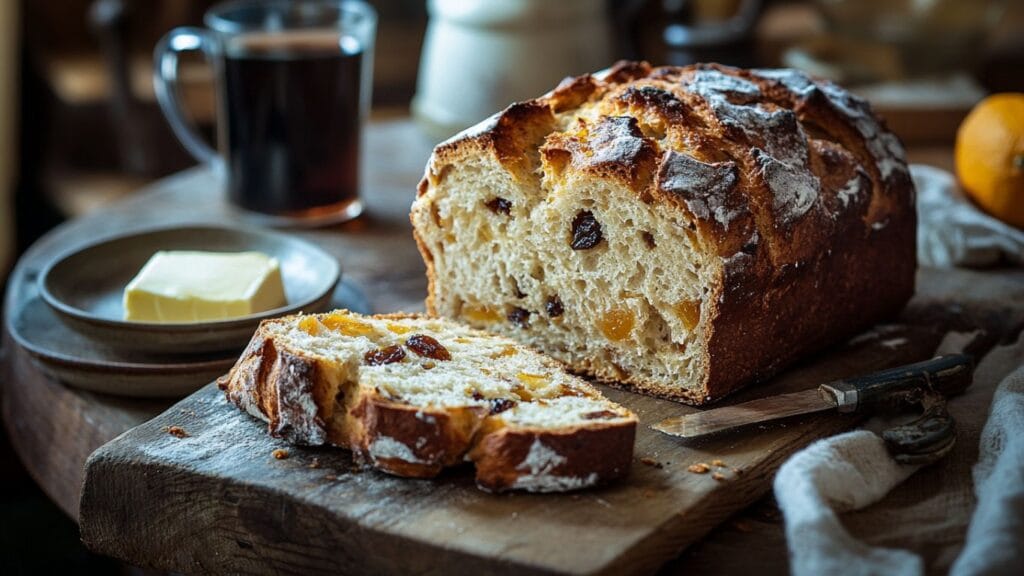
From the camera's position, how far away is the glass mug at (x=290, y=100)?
3.11 meters

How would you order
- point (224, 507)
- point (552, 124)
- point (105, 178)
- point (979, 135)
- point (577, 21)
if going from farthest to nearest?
point (105, 178), point (577, 21), point (979, 135), point (552, 124), point (224, 507)

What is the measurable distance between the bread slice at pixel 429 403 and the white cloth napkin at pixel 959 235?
1348 mm

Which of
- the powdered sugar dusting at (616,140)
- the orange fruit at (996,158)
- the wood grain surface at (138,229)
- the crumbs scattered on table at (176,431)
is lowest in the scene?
the wood grain surface at (138,229)

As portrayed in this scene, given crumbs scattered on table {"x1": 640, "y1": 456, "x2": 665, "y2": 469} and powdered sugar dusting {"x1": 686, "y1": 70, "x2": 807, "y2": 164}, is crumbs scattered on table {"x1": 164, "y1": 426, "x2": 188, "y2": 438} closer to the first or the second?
crumbs scattered on table {"x1": 640, "y1": 456, "x2": 665, "y2": 469}

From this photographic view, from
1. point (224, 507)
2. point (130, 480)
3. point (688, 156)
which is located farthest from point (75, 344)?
point (688, 156)

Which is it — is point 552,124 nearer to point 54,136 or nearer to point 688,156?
point 688,156

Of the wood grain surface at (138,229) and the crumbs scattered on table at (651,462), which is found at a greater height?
the crumbs scattered on table at (651,462)

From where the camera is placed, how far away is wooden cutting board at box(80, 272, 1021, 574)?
5.51ft

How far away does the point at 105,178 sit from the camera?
5.90 metres

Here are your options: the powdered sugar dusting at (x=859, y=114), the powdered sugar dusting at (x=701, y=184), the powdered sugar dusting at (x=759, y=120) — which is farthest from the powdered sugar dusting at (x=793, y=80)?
the powdered sugar dusting at (x=701, y=184)

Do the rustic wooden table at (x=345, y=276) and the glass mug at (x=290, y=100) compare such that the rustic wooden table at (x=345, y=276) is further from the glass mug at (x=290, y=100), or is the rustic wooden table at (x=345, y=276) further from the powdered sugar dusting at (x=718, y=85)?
the powdered sugar dusting at (x=718, y=85)

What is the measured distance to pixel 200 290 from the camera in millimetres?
2412

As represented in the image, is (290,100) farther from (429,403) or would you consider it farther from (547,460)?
(547,460)

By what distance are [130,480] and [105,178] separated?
4.32m
